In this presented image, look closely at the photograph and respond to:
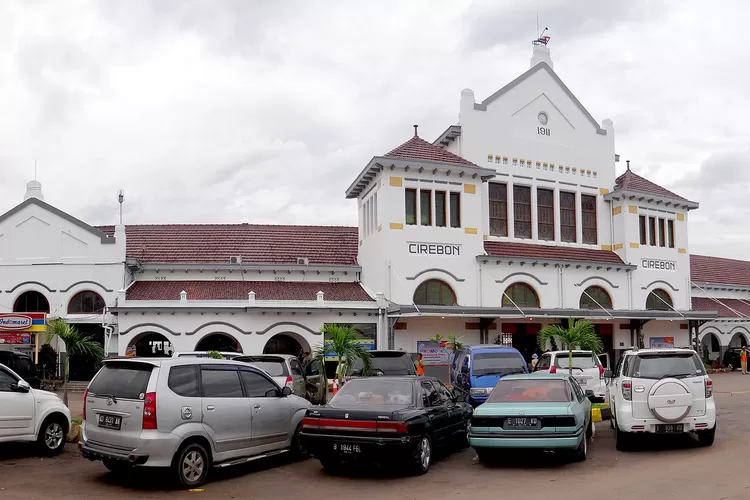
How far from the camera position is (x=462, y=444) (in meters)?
13.4

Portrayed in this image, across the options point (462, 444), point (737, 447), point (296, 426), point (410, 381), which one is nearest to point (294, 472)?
point (296, 426)

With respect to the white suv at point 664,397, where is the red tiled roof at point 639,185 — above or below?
above

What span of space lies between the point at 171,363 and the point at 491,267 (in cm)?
2054

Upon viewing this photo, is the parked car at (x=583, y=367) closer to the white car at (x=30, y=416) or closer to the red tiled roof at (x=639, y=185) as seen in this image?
the white car at (x=30, y=416)

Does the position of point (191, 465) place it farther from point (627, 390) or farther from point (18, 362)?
point (18, 362)

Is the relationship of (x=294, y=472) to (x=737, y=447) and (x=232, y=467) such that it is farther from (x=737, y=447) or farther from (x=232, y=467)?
(x=737, y=447)

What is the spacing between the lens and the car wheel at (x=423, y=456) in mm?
11234

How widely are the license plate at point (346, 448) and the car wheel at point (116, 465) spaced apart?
2.92 meters

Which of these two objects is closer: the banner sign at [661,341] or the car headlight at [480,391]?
the car headlight at [480,391]

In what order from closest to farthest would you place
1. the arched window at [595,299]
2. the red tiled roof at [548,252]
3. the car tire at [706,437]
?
the car tire at [706,437] < the red tiled roof at [548,252] < the arched window at [595,299]

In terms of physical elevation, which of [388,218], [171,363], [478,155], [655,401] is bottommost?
[655,401]

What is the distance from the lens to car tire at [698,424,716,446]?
518 inches

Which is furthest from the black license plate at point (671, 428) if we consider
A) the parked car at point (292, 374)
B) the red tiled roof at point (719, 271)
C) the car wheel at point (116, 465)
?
the red tiled roof at point (719, 271)

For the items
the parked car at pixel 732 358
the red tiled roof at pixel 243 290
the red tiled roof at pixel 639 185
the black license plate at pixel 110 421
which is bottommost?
the parked car at pixel 732 358
